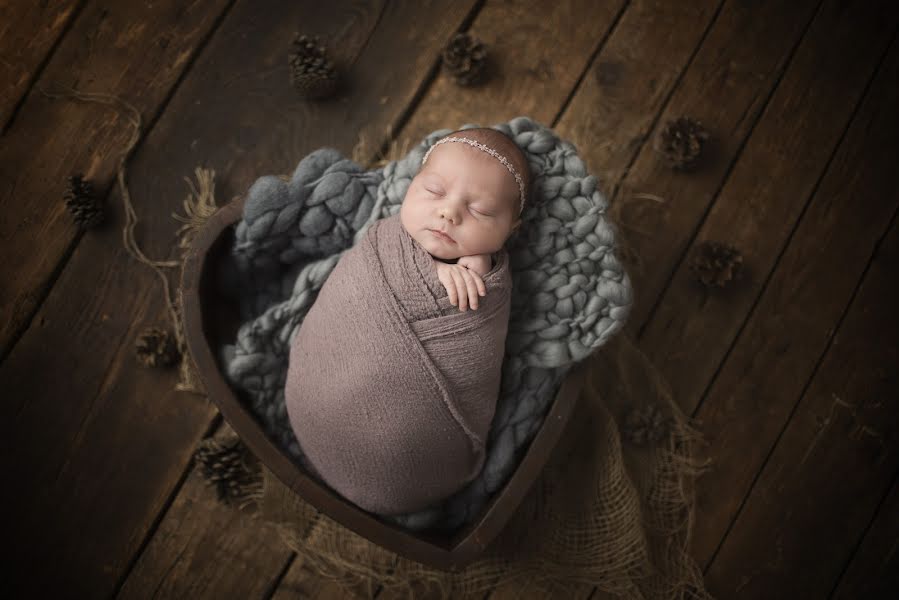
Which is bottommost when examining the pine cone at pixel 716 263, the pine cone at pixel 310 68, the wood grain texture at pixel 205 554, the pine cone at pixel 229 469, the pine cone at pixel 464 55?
the wood grain texture at pixel 205 554

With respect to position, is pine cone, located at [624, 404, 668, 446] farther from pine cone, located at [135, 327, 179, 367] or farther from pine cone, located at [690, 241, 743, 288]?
pine cone, located at [135, 327, 179, 367]

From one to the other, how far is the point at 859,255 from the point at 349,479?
3.79 feet

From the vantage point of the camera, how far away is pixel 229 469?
123 cm

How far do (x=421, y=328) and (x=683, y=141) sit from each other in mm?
720

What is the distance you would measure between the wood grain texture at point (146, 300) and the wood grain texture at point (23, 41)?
0.72 feet

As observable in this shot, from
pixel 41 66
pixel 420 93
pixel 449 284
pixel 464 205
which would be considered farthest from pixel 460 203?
pixel 41 66

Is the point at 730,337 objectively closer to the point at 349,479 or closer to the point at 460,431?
the point at 460,431

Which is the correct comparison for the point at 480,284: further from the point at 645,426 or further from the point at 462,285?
the point at 645,426

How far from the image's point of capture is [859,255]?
4.44 feet

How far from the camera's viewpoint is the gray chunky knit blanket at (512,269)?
1.03 m

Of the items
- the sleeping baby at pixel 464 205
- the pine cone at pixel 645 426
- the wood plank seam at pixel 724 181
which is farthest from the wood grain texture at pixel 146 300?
the pine cone at pixel 645 426

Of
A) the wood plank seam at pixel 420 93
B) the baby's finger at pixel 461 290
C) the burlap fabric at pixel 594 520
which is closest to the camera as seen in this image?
the baby's finger at pixel 461 290

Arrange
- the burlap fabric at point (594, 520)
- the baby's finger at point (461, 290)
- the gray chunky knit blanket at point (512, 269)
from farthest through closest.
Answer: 1. the burlap fabric at point (594, 520)
2. the gray chunky knit blanket at point (512, 269)
3. the baby's finger at point (461, 290)

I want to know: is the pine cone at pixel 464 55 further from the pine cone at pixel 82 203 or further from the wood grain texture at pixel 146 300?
the pine cone at pixel 82 203
